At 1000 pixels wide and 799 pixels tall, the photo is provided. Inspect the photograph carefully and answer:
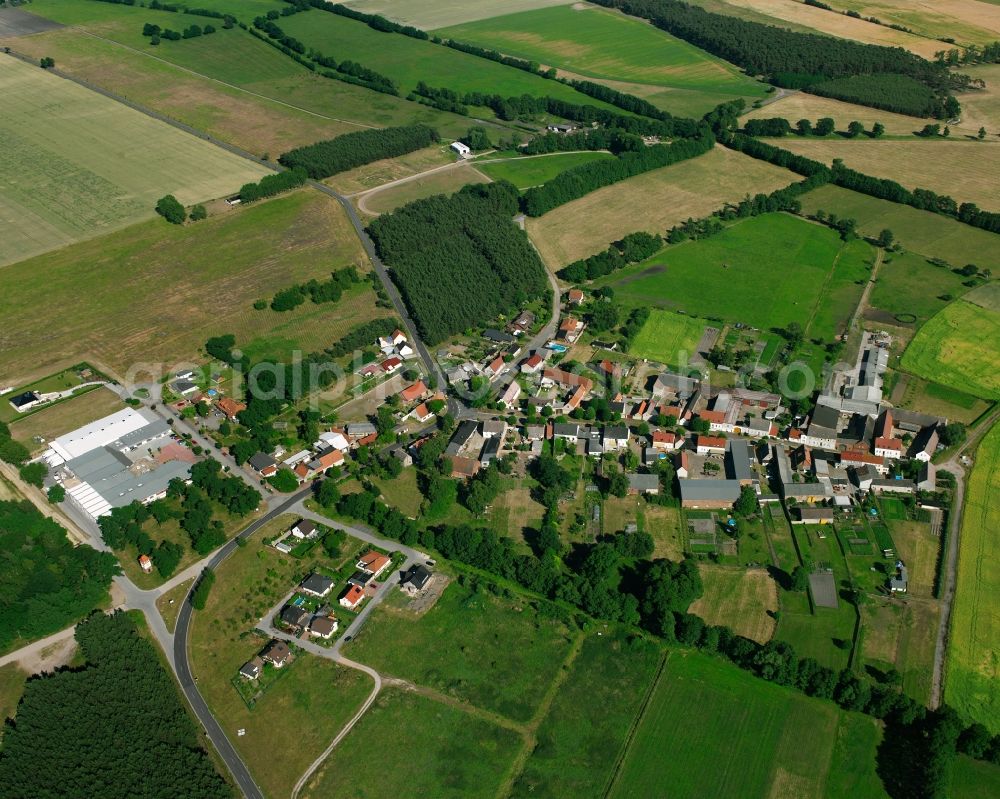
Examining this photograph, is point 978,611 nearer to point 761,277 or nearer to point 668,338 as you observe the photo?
point 668,338

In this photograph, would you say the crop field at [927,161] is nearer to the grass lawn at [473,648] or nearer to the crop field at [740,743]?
the crop field at [740,743]

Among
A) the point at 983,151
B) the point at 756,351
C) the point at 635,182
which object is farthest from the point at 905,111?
the point at 756,351

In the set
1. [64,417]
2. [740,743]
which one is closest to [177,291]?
[64,417]

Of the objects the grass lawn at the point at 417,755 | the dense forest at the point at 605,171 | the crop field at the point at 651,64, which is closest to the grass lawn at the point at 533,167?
the dense forest at the point at 605,171

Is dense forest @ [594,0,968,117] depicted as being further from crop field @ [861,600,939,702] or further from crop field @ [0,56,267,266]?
crop field @ [861,600,939,702]

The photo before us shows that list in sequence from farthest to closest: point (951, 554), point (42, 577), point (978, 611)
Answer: point (951, 554) → point (42, 577) → point (978, 611)

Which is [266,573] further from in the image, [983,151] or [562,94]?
[983,151]

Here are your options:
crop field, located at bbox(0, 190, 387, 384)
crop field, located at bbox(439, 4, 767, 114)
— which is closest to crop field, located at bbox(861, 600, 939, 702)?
crop field, located at bbox(0, 190, 387, 384)
